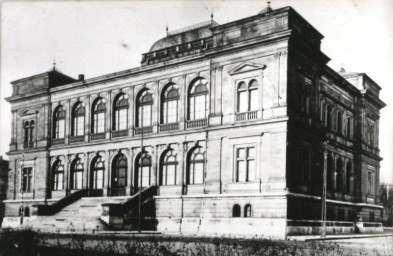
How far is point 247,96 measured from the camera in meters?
34.2

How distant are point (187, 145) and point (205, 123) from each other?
2314 mm

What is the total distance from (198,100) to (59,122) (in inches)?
643

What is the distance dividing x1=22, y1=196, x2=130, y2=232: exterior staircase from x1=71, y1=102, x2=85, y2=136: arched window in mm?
6606

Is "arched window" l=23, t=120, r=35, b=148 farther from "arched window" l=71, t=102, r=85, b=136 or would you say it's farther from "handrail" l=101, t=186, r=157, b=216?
"handrail" l=101, t=186, r=157, b=216

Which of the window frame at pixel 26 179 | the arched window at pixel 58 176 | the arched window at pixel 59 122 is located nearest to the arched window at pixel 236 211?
the arched window at pixel 58 176

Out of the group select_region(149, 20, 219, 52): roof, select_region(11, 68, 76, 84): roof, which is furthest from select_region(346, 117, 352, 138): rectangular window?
select_region(11, 68, 76, 84): roof

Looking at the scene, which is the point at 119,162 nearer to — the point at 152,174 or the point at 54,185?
the point at 152,174

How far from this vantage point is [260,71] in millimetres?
33625

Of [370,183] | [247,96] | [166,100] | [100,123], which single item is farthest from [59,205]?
[370,183]

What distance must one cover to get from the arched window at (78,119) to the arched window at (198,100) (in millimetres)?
12290

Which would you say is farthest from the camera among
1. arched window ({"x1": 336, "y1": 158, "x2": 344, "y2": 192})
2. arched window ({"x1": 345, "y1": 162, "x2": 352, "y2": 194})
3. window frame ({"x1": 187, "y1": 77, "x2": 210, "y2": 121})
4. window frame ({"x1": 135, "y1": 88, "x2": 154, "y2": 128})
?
arched window ({"x1": 345, "y1": 162, "x2": 352, "y2": 194})

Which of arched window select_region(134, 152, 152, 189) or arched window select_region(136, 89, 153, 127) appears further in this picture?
arched window select_region(136, 89, 153, 127)

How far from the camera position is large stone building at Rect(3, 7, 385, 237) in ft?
108

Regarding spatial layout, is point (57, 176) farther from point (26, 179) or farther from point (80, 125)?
point (80, 125)
